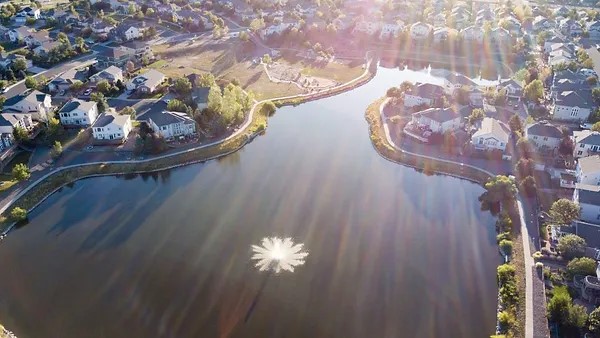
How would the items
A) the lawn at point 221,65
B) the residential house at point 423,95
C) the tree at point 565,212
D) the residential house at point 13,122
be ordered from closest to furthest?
the tree at point 565,212 → the residential house at point 13,122 → the residential house at point 423,95 → the lawn at point 221,65

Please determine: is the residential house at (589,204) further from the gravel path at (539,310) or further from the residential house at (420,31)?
the residential house at (420,31)

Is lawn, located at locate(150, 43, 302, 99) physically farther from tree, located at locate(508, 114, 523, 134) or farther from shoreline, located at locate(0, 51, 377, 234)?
tree, located at locate(508, 114, 523, 134)

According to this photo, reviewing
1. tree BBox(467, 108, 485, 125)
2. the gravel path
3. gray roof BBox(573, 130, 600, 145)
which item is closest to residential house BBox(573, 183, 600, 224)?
the gravel path

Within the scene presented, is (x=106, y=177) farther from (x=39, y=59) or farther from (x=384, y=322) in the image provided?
(x=39, y=59)

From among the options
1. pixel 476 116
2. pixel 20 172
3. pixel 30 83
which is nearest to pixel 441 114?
pixel 476 116

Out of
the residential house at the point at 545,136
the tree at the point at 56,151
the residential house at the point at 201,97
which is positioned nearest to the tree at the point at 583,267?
the residential house at the point at 545,136
